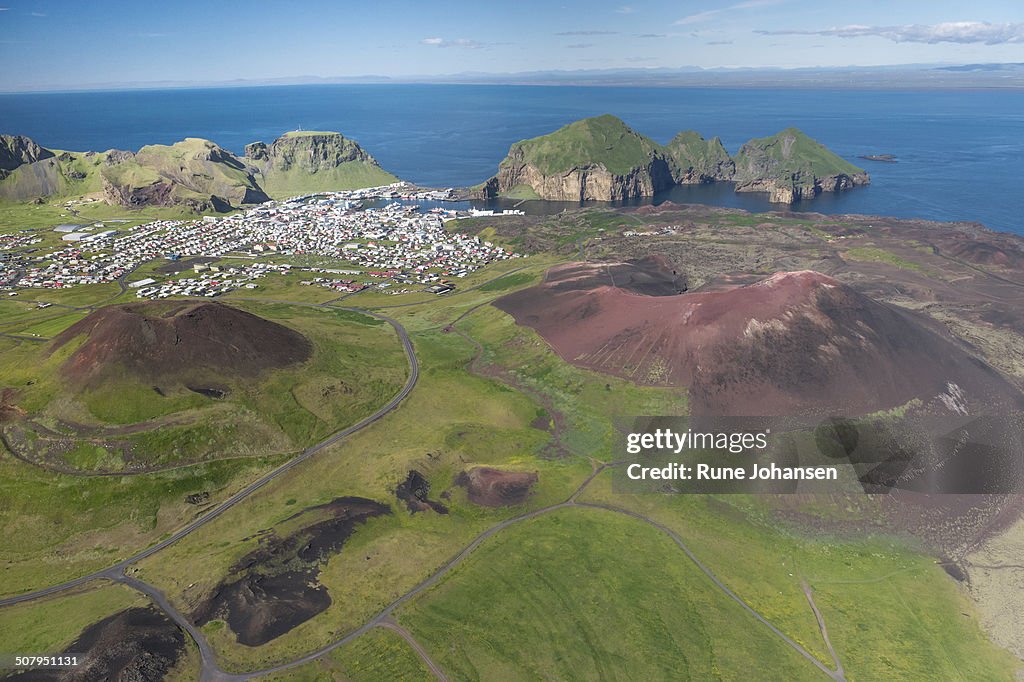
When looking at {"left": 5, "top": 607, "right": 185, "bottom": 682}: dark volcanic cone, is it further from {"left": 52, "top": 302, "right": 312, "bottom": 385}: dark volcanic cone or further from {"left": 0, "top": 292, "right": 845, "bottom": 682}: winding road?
{"left": 52, "top": 302, "right": 312, "bottom": 385}: dark volcanic cone

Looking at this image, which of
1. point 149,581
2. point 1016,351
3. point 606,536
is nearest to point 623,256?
point 1016,351

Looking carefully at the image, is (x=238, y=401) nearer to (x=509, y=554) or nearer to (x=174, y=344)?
(x=174, y=344)

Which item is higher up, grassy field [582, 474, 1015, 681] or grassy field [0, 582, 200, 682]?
grassy field [0, 582, 200, 682]

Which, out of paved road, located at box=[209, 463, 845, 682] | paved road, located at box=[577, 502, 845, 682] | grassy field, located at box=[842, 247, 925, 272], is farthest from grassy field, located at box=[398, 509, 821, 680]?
grassy field, located at box=[842, 247, 925, 272]

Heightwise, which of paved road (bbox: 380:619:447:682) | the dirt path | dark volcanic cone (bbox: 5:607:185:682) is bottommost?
the dirt path

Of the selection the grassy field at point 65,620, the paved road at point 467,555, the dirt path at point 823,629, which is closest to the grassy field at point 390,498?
the paved road at point 467,555

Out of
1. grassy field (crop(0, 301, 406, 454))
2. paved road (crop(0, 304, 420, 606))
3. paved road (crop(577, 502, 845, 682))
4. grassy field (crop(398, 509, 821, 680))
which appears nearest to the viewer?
grassy field (crop(398, 509, 821, 680))
